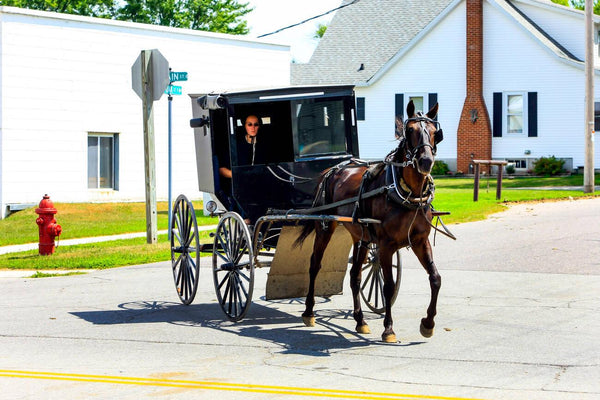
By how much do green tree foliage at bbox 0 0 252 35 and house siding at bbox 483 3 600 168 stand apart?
2088cm

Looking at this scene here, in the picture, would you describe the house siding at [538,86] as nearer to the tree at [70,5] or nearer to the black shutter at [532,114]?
the black shutter at [532,114]

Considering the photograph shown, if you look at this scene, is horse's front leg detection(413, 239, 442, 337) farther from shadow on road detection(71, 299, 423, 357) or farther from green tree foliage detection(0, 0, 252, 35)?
green tree foliage detection(0, 0, 252, 35)

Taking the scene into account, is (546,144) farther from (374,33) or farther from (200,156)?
(200,156)

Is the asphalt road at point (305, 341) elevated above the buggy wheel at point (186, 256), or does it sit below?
below

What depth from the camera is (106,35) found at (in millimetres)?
29109

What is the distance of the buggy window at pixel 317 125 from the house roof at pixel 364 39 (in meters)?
30.5

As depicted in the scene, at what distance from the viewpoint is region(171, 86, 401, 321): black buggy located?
11016mm

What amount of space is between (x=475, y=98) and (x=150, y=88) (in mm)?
24298

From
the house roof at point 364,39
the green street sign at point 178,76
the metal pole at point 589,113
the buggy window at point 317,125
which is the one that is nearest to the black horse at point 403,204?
the buggy window at point 317,125

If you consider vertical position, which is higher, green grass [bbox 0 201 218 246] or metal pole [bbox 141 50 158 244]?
metal pole [bbox 141 50 158 244]

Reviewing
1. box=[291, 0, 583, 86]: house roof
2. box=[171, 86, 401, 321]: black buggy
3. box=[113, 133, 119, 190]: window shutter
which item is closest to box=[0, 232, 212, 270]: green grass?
box=[171, 86, 401, 321]: black buggy

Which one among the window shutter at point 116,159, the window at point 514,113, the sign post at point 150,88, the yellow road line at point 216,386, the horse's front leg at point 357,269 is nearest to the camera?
the yellow road line at point 216,386

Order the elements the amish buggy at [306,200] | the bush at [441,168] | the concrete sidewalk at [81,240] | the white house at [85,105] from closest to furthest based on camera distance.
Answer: the amish buggy at [306,200] → the concrete sidewalk at [81,240] → the white house at [85,105] → the bush at [441,168]

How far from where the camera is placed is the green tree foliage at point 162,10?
5381cm
